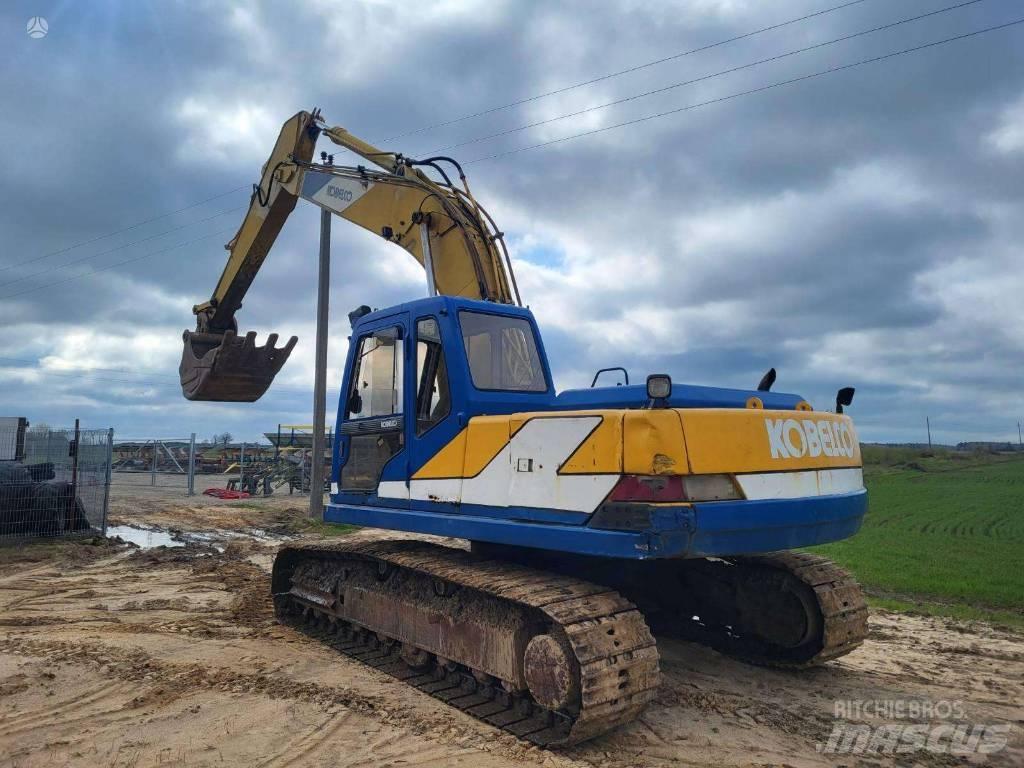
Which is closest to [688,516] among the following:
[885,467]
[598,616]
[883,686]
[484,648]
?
[598,616]

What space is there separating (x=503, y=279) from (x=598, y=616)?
4.03 meters

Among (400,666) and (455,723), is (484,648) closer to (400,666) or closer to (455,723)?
(455,723)

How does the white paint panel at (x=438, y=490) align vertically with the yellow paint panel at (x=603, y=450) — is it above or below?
below

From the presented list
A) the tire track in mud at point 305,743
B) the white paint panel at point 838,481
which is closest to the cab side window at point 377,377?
Answer: the tire track in mud at point 305,743

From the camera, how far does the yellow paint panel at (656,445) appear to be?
4375 mm

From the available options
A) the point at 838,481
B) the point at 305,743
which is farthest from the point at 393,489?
the point at 838,481

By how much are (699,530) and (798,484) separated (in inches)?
40.2

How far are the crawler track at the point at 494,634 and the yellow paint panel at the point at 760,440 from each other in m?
1.11

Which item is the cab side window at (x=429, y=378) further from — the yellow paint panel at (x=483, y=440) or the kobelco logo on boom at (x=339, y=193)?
the kobelco logo on boom at (x=339, y=193)

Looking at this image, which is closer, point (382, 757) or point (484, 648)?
point (382, 757)

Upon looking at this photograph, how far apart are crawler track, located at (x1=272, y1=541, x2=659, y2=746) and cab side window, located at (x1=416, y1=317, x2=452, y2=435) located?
1128 millimetres

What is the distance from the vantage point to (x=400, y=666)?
605 cm

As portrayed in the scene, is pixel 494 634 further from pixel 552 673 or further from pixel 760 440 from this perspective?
pixel 760 440

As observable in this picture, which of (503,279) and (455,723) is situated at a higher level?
(503,279)
